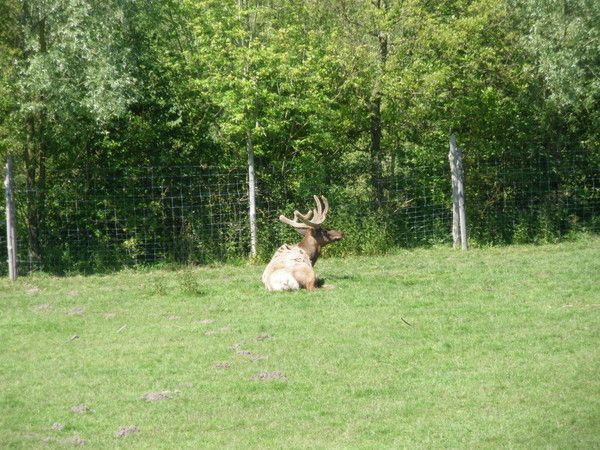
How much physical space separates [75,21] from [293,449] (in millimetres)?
13770

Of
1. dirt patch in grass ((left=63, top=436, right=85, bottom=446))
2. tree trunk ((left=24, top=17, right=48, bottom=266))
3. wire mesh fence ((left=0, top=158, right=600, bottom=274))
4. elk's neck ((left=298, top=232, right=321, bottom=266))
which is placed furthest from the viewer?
wire mesh fence ((left=0, top=158, right=600, bottom=274))

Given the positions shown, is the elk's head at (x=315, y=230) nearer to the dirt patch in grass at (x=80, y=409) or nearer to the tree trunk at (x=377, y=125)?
the tree trunk at (x=377, y=125)

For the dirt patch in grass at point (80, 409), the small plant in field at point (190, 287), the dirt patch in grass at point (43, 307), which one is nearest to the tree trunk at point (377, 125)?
the small plant in field at point (190, 287)

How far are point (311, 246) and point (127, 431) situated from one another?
359 inches

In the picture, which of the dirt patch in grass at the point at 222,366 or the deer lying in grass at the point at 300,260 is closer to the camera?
the dirt patch in grass at the point at 222,366

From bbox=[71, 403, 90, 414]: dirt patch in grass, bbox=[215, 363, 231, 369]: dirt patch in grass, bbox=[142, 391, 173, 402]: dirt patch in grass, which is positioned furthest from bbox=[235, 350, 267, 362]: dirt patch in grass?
bbox=[71, 403, 90, 414]: dirt patch in grass

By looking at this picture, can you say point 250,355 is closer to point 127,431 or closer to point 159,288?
point 127,431

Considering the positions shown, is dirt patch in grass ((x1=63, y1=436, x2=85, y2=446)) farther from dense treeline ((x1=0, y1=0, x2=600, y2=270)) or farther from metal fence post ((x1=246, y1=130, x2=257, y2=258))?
metal fence post ((x1=246, y1=130, x2=257, y2=258))

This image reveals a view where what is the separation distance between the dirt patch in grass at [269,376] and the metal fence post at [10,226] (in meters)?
10.3

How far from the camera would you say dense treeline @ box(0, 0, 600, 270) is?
21.7 m

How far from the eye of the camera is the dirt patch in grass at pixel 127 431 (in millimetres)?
10086

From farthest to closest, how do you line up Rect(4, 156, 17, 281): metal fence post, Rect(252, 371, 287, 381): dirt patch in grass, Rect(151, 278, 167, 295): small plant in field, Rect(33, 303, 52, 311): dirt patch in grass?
Rect(4, 156, 17, 281): metal fence post
Rect(151, 278, 167, 295): small plant in field
Rect(33, 303, 52, 311): dirt patch in grass
Rect(252, 371, 287, 381): dirt patch in grass

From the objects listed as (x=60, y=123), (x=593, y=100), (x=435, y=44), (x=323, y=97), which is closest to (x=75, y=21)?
(x=60, y=123)

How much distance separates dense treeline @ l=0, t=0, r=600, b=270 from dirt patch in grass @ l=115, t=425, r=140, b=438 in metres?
11.8
